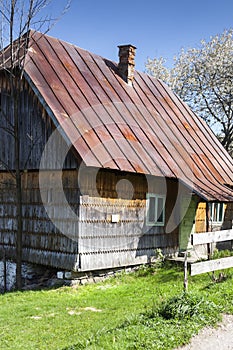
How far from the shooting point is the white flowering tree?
31453 millimetres

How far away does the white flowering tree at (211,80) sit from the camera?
1238 inches

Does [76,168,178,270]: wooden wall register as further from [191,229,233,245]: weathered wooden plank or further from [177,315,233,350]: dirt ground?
[177,315,233,350]: dirt ground

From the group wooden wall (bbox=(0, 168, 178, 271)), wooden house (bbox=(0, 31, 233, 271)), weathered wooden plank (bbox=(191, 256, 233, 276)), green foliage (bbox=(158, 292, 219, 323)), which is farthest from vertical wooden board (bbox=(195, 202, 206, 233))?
green foliage (bbox=(158, 292, 219, 323))

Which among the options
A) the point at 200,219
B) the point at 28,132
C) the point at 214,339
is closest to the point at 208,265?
the point at 214,339

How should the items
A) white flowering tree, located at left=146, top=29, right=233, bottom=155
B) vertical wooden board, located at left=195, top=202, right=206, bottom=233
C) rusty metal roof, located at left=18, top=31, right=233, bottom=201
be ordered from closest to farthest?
rusty metal roof, located at left=18, top=31, right=233, bottom=201 < vertical wooden board, located at left=195, top=202, right=206, bottom=233 < white flowering tree, located at left=146, top=29, right=233, bottom=155

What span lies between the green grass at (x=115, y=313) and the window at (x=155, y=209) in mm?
2042

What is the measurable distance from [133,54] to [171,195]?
5.61m

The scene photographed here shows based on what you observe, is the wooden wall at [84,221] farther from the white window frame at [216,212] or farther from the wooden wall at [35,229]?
the white window frame at [216,212]

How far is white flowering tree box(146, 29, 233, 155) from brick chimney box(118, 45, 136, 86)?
55.3 feet

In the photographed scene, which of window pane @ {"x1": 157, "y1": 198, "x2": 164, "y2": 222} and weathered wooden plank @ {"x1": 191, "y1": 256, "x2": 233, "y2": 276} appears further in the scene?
window pane @ {"x1": 157, "y1": 198, "x2": 164, "y2": 222}

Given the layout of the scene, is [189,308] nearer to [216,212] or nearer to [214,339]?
[214,339]

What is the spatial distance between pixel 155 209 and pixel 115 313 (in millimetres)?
5550

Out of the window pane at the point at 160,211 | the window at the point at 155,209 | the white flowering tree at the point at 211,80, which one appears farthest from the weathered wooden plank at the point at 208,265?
the white flowering tree at the point at 211,80

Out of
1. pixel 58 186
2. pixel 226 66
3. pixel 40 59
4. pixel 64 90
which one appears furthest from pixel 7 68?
pixel 226 66
